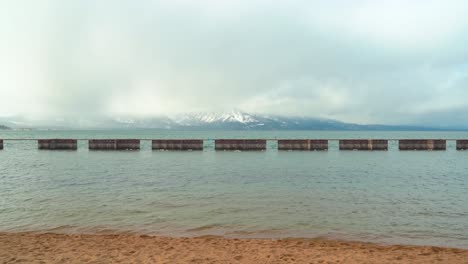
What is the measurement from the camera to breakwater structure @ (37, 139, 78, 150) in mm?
72250

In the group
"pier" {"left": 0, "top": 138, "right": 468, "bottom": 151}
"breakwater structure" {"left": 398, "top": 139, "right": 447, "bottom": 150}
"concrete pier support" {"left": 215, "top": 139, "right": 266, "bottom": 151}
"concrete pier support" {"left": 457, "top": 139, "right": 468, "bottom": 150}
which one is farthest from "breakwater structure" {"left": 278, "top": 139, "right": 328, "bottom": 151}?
"concrete pier support" {"left": 457, "top": 139, "right": 468, "bottom": 150}

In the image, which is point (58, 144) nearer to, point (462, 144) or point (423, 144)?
point (423, 144)

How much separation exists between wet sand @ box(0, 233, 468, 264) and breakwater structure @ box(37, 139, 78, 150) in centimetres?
6505

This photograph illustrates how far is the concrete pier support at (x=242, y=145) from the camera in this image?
67875 millimetres

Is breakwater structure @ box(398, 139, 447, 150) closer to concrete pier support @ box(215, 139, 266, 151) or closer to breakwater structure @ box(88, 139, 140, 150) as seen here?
concrete pier support @ box(215, 139, 266, 151)

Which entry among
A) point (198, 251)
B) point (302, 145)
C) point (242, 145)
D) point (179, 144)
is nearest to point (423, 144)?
point (302, 145)

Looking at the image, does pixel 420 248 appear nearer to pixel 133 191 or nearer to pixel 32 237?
pixel 32 237

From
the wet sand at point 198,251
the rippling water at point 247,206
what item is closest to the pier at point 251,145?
the rippling water at point 247,206

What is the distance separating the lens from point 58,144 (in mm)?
73125

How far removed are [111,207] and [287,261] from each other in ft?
34.3

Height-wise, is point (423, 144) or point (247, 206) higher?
point (423, 144)

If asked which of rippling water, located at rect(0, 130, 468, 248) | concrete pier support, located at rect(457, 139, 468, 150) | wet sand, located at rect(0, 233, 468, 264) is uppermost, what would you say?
concrete pier support, located at rect(457, 139, 468, 150)

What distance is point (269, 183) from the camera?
25.6 metres

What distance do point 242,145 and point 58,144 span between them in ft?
122
